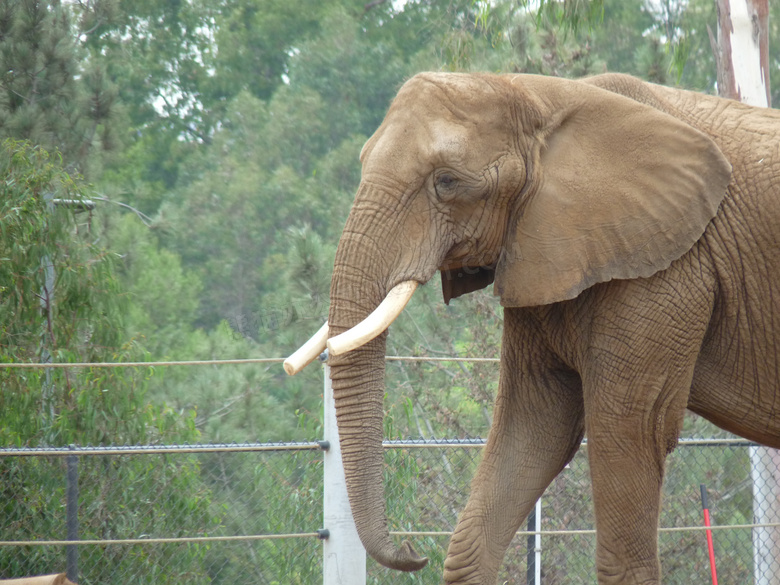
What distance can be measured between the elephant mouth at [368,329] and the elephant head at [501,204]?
0.20 ft

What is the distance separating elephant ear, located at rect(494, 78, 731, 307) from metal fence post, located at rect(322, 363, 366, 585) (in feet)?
5.65

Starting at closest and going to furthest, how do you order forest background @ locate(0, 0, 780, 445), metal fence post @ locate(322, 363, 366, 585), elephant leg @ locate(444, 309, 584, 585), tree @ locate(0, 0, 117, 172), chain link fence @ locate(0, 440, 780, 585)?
elephant leg @ locate(444, 309, 584, 585), metal fence post @ locate(322, 363, 366, 585), chain link fence @ locate(0, 440, 780, 585), forest background @ locate(0, 0, 780, 445), tree @ locate(0, 0, 117, 172)

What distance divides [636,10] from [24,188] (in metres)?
19.6

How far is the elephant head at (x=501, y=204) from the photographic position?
11.9ft

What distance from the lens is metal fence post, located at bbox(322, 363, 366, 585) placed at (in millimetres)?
5098

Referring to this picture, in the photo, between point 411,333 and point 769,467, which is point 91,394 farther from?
point 411,333

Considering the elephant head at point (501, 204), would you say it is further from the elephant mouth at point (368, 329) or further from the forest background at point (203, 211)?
the forest background at point (203, 211)

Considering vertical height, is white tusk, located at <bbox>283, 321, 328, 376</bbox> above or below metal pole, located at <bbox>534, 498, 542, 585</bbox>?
above

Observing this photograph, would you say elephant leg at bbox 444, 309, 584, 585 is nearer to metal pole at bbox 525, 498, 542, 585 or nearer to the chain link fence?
the chain link fence

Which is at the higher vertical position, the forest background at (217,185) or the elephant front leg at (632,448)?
the forest background at (217,185)

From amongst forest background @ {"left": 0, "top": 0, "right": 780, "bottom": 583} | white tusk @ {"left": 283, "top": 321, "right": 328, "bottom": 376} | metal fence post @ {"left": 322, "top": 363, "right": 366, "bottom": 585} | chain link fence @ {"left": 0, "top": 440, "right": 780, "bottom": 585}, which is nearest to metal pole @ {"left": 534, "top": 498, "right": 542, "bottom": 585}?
chain link fence @ {"left": 0, "top": 440, "right": 780, "bottom": 585}

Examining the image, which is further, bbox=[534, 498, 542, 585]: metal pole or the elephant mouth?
bbox=[534, 498, 542, 585]: metal pole

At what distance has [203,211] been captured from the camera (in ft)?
81.6

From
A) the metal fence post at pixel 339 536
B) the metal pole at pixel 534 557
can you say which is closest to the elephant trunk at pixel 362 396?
the metal fence post at pixel 339 536
